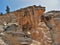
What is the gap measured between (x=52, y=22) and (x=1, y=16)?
73.9 feet

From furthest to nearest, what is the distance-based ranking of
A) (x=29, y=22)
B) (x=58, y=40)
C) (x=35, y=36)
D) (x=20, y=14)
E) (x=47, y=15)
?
(x=20, y=14) < (x=29, y=22) < (x=35, y=36) < (x=47, y=15) < (x=58, y=40)

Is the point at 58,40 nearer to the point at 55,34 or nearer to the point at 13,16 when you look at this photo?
the point at 55,34

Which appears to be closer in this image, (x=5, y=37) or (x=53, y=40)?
(x=5, y=37)

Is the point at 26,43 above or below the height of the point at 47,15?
below

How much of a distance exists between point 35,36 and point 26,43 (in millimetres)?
7481

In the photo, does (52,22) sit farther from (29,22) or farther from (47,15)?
(29,22)

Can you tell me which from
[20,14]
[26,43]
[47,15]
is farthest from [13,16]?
[26,43]

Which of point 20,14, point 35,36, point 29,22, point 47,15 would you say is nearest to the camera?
point 47,15

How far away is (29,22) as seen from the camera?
28.8 meters

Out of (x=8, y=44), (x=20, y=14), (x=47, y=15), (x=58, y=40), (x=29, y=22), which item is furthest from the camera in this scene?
(x=20, y=14)

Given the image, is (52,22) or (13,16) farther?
(13,16)

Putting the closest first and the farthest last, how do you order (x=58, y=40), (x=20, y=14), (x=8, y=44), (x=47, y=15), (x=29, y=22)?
(x=8, y=44)
(x=58, y=40)
(x=47, y=15)
(x=29, y=22)
(x=20, y=14)

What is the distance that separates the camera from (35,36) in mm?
16344

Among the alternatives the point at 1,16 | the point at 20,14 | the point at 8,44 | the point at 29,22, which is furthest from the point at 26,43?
the point at 1,16
